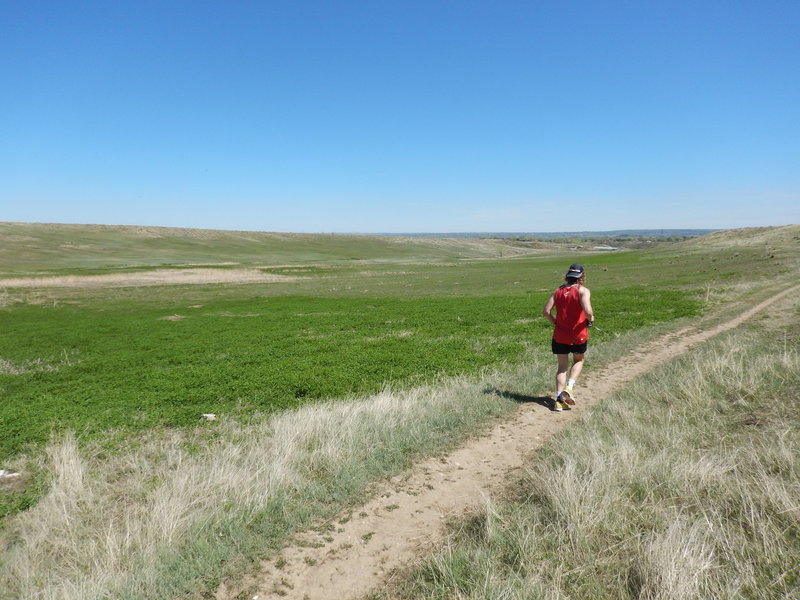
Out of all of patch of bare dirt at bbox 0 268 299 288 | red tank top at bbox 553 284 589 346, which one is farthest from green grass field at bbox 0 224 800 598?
patch of bare dirt at bbox 0 268 299 288

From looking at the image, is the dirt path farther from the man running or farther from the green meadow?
the green meadow

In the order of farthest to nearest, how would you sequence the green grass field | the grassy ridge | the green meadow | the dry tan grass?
the grassy ridge < the green meadow < the green grass field < the dry tan grass

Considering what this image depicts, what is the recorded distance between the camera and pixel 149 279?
60719mm

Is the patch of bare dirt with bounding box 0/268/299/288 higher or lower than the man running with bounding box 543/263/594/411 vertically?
lower

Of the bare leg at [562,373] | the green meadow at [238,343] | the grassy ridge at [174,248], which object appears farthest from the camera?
the grassy ridge at [174,248]

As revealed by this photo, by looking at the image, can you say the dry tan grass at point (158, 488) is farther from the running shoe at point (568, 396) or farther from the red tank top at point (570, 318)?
the red tank top at point (570, 318)

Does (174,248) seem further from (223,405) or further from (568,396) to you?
(568,396)

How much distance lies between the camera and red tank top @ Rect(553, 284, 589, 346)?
8680 mm

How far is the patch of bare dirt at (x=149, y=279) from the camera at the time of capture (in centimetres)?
5444

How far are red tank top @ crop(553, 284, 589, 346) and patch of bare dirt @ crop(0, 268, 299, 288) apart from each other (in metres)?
58.7

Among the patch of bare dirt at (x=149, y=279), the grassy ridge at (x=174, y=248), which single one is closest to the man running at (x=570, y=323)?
the patch of bare dirt at (x=149, y=279)

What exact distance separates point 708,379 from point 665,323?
11.9 m

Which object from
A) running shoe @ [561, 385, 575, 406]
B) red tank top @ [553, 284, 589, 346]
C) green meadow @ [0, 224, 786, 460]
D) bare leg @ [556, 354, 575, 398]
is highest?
red tank top @ [553, 284, 589, 346]

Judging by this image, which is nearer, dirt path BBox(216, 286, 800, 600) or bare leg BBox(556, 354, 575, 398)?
dirt path BBox(216, 286, 800, 600)
